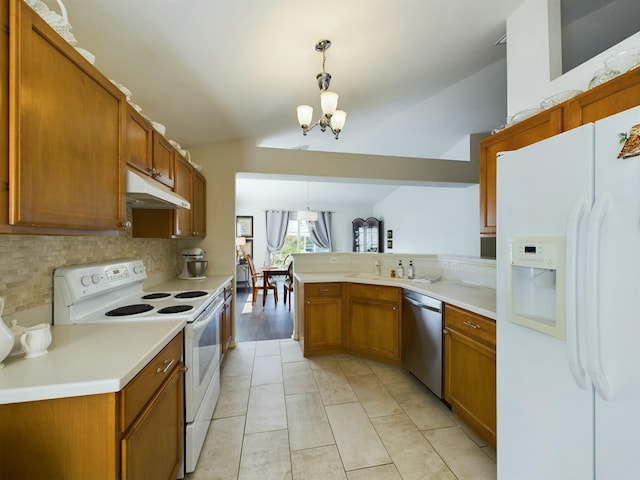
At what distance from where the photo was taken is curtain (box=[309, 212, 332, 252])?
8023 millimetres

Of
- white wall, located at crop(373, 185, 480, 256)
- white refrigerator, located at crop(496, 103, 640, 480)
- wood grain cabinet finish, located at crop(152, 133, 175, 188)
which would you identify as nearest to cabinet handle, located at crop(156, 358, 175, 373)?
wood grain cabinet finish, located at crop(152, 133, 175, 188)

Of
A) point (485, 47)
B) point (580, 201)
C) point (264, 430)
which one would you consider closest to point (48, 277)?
point (264, 430)

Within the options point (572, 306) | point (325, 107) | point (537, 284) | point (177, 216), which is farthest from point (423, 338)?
point (177, 216)

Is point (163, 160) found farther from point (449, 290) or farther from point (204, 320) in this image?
point (449, 290)

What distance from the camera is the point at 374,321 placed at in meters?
2.82

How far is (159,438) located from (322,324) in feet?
6.39

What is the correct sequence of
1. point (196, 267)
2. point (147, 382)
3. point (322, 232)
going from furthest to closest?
point (322, 232), point (196, 267), point (147, 382)

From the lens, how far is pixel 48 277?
4.39 ft

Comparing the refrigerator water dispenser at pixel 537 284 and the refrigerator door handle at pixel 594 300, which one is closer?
the refrigerator door handle at pixel 594 300

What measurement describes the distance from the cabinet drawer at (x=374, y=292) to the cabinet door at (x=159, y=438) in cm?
189

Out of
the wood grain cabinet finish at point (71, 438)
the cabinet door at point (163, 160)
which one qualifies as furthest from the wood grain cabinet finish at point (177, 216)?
the wood grain cabinet finish at point (71, 438)

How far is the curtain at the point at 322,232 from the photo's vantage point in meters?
8.02

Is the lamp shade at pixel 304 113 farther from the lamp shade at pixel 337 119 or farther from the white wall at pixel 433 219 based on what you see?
the white wall at pixel 433 219

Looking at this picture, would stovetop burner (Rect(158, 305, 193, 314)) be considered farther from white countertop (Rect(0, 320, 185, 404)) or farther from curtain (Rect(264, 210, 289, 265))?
curtain (Rect(264, 210, 289, 265))
